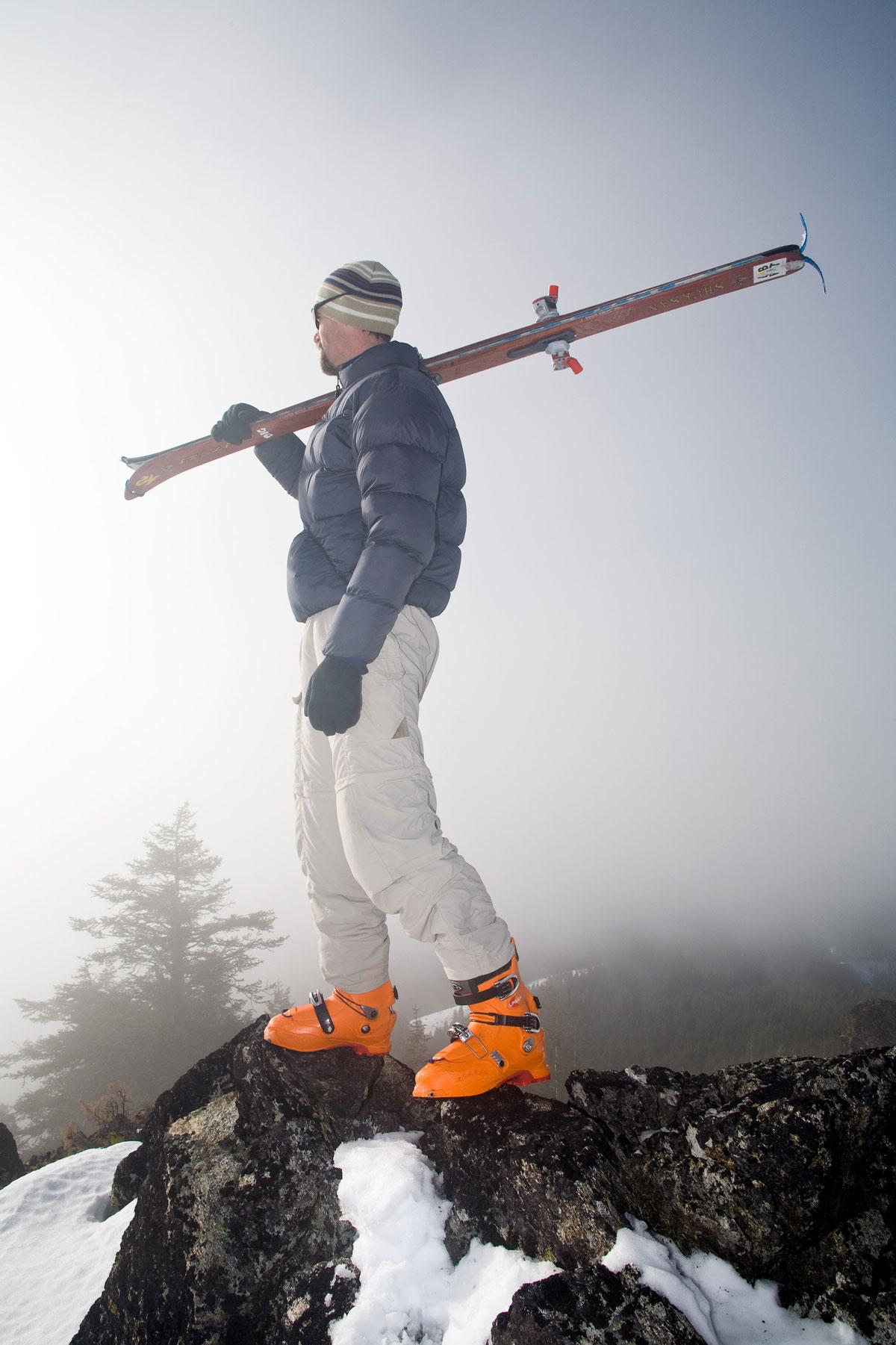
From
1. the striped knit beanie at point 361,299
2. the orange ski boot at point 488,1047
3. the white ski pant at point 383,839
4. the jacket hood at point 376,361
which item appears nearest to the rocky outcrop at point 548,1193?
the orange ski boot at point 488,1047

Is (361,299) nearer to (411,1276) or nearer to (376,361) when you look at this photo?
(376,361)

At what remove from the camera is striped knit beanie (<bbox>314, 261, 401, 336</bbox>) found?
11.4 feet

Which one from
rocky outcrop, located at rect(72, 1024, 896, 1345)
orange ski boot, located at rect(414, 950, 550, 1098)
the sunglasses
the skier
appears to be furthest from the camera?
the sunglasses

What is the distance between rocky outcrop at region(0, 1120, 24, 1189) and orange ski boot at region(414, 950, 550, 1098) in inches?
191

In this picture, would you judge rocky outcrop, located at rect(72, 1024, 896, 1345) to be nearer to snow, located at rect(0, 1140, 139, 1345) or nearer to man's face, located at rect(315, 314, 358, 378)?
snow, located at rect(0, 1140, 139, 1345)

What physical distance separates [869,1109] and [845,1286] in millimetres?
511

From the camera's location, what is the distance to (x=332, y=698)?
2.69 metres

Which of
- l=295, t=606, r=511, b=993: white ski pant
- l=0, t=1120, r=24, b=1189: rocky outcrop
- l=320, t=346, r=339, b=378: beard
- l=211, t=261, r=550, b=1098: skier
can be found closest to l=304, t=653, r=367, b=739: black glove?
l=211, t=261, r=550, b=1098: skier

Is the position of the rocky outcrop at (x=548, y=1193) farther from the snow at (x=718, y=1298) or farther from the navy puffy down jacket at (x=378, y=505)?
the navy puffy down jacket at (x=378, y=505)

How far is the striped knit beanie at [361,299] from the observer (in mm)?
3463

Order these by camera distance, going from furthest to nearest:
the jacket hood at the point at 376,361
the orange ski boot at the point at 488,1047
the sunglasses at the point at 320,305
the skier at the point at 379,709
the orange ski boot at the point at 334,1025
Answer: the sunglasses at the point at 320,305
the jacket hood at the point at 376,361
the orange ski boot at the point at 334,1025
the skier at the point at 379,709
the orange ski boot at the point at 488,1047

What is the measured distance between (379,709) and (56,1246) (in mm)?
3776

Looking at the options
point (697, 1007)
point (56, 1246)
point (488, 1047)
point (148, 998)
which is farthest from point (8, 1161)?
A: point (697, 1007)

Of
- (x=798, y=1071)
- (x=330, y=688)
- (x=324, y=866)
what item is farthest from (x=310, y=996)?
(x=798, y=1071)
